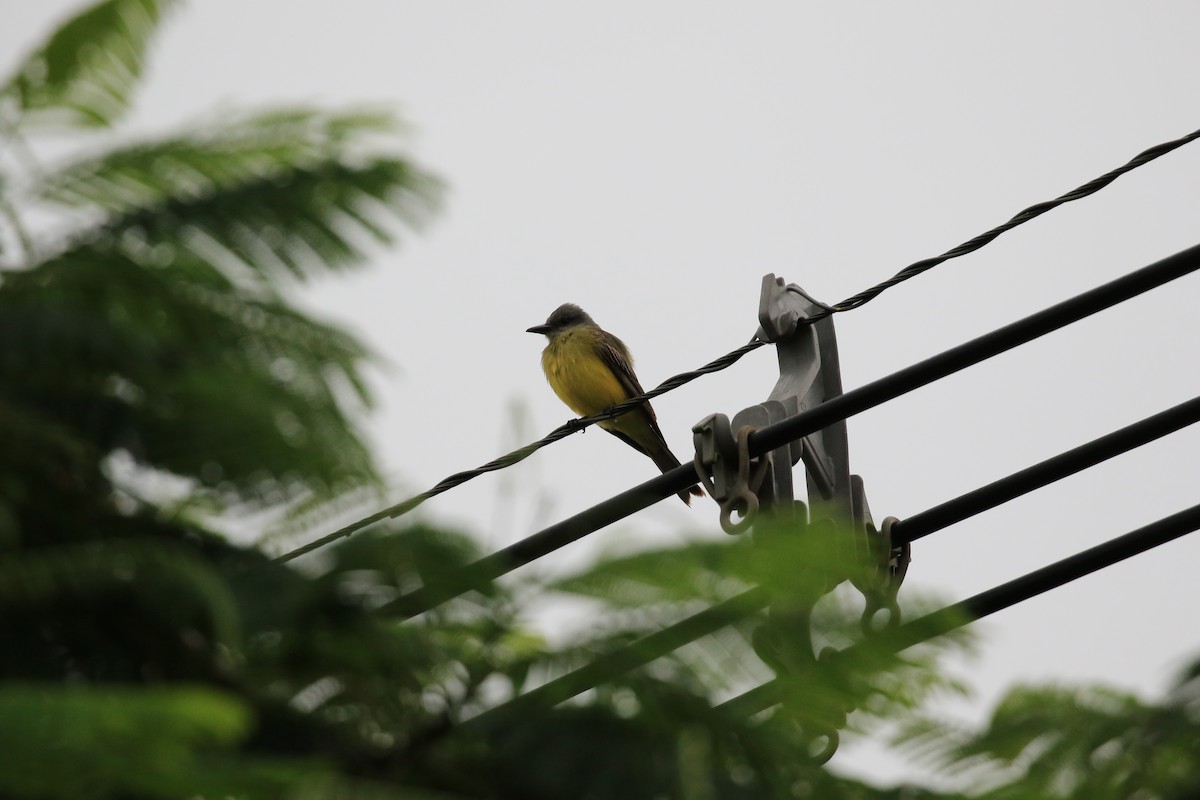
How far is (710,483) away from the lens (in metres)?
5.20

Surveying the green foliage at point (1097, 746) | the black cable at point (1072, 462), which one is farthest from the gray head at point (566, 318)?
the green foliage at point (1097, 746)

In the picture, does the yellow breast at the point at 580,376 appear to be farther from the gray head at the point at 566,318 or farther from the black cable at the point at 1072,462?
the black cable at the point at 1072,462

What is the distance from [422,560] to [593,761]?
0.43m

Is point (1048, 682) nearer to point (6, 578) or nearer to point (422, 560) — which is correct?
point (422, 560)

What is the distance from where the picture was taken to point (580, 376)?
11164 millimetres

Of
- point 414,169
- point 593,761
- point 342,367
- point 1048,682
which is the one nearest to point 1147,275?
point 1048,682

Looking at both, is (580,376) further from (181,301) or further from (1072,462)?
(181,301)

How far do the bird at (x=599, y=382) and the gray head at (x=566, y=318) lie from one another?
315 millimetres

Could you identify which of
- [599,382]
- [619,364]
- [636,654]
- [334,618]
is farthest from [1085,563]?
[619,364]

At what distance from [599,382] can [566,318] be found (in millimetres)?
1309

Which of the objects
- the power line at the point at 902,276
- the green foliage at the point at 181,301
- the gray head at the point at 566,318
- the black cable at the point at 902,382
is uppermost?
the gray head at the point at 566,318

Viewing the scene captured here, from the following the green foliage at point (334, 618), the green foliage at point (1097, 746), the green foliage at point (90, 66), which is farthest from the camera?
the green foliage at point (90, 66)

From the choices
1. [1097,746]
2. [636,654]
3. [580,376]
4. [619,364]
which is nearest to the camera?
[636,654]

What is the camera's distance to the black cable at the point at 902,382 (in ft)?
14.7
